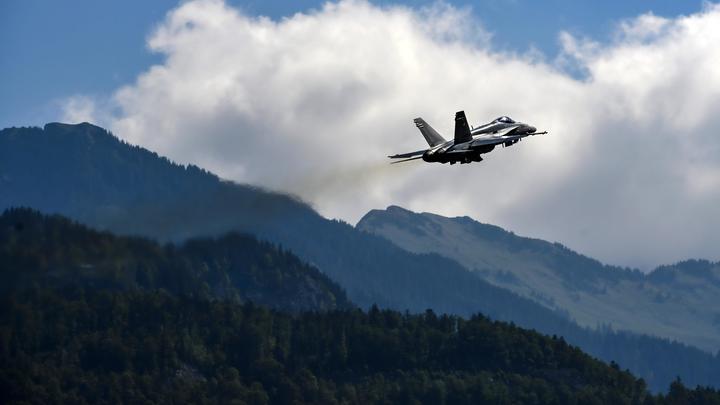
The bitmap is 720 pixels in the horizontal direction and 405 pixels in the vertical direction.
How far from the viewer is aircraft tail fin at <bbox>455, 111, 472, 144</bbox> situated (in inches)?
5379

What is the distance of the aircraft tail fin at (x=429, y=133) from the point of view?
141 metres

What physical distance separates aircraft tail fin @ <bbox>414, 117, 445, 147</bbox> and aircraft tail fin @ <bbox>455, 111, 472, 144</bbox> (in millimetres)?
4165

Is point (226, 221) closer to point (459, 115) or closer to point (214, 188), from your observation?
point (214, 188)

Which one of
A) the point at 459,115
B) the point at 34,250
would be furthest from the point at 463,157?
the point at 34,250

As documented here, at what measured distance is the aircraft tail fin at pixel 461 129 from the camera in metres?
137

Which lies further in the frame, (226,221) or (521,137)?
(226,221)

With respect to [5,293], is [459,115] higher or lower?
higher

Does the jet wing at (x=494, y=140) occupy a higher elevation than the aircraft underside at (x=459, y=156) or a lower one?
higher

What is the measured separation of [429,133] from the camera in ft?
468

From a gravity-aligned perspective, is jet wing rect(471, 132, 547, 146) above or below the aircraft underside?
above

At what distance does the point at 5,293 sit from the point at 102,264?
21658 millimetres

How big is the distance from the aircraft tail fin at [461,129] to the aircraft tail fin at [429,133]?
4.17 meters

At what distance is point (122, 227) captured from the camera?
178 meters

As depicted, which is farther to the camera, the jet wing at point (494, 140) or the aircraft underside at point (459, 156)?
the jet wing at point (494, 140)
